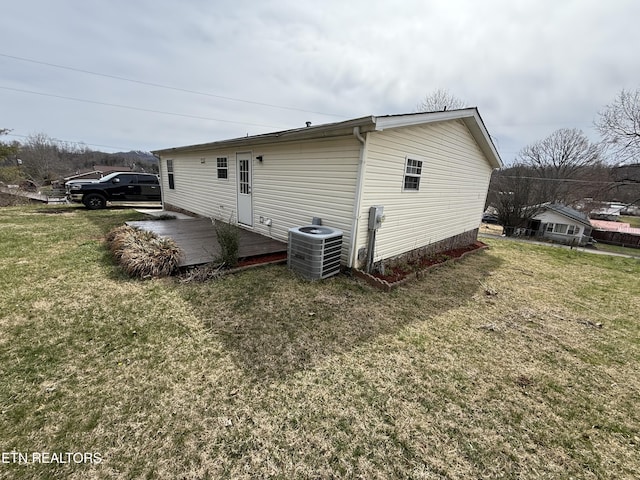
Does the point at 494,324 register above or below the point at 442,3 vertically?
below

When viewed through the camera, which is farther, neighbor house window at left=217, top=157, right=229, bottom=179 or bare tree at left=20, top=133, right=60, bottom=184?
bare tree at left=20, top=133, right=60, bottom=184

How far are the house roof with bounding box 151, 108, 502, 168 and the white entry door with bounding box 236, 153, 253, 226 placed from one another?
0.44m

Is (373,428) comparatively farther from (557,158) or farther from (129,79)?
(557,158)

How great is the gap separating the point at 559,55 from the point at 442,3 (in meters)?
4.40

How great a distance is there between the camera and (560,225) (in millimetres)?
25344

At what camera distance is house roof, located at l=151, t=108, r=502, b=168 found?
13.1 feet

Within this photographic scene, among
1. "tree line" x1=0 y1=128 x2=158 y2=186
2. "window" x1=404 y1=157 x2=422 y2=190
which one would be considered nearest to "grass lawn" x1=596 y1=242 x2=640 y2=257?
"window" x1=404 y1=157 x2=422 y2=190

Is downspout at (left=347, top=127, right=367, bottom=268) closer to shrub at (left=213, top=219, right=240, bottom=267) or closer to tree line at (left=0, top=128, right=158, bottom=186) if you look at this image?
shrub at (left=213, top=219, right=240, bottom=267)

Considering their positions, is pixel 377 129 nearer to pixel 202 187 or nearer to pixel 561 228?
pixel 202 187

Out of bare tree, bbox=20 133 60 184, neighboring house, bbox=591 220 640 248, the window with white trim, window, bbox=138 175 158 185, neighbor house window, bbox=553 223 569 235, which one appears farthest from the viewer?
bare tree, bbox=20 133 60 184

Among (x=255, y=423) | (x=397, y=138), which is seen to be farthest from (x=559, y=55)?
(x=255, y=423)

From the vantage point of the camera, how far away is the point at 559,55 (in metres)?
6.98

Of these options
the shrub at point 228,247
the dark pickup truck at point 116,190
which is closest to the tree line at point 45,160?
the dark pickup truck at point 116,190

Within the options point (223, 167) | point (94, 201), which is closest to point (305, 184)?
point (223, 167)
